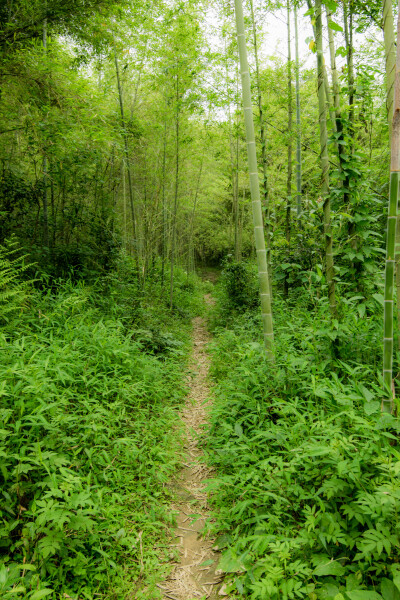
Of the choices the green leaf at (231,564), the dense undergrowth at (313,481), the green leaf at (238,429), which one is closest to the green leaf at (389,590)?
the dense undergrowth at (313,481)

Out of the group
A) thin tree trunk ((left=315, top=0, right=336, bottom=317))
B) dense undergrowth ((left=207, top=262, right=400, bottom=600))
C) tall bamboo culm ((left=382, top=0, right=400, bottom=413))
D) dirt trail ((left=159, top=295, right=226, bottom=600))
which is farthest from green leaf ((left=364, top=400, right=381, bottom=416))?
dirt trail ((left=159, top=295, right=226, bottom=600))

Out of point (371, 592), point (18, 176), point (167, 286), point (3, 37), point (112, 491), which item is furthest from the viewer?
point (167, 286)

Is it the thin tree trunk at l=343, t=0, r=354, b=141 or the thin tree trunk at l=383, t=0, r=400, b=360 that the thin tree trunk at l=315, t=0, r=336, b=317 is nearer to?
the thin tree trunk at l=383, t=0, r=400, b=360

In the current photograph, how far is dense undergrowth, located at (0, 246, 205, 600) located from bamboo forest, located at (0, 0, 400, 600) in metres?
0.02

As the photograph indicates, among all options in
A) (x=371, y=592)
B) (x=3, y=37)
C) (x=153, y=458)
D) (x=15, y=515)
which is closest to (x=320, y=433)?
(x=371, y=592)

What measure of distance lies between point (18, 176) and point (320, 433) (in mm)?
5690

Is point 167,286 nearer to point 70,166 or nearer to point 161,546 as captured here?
point 70,166

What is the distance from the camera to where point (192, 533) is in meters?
2.17

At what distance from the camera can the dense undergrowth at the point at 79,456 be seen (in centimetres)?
170

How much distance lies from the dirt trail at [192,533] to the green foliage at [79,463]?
13 cm

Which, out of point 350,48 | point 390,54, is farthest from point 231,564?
point 350,48

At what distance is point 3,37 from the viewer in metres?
3.78

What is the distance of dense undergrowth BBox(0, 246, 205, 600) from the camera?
1.70 m

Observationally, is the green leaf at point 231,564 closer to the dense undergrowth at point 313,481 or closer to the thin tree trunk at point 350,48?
the dense undergrowth at point 313,481
